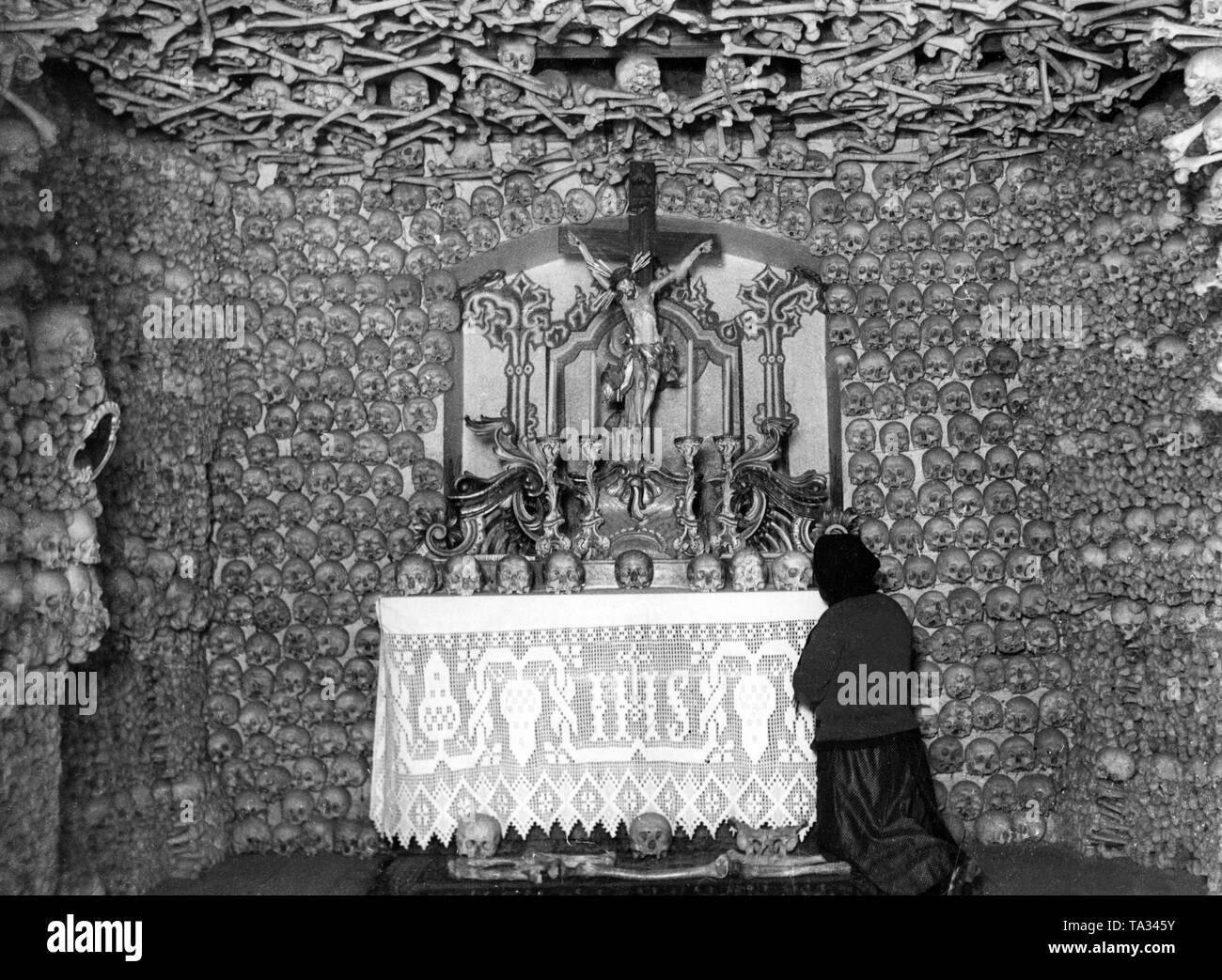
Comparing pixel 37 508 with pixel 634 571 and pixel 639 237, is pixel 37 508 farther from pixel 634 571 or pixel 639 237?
pixel 639 237

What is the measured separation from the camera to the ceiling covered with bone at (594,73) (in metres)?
5.47

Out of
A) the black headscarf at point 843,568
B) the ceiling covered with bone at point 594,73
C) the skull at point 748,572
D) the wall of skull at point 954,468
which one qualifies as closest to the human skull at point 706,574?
the skull at point 748,572

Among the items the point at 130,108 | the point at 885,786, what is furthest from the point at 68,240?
the point at 885,786

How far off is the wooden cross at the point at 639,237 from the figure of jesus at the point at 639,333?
0.07 metres

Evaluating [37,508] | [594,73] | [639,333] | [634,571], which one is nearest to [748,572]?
[634,571]

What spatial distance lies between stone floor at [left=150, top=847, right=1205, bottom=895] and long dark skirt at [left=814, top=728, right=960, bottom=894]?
57 centimetres

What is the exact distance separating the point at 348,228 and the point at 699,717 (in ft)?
11.0

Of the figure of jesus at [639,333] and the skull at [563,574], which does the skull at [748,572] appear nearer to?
the skull at [563,574]

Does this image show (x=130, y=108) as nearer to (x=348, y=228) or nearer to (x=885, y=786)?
(x=348, y=228)

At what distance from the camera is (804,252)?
7066 mm

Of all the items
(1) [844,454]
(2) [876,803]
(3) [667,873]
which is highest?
Result: (1) [844,454]

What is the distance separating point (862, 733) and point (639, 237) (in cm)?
308

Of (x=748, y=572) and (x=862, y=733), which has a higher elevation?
(x=748, y=572)

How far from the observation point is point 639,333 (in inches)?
Answer: 264
